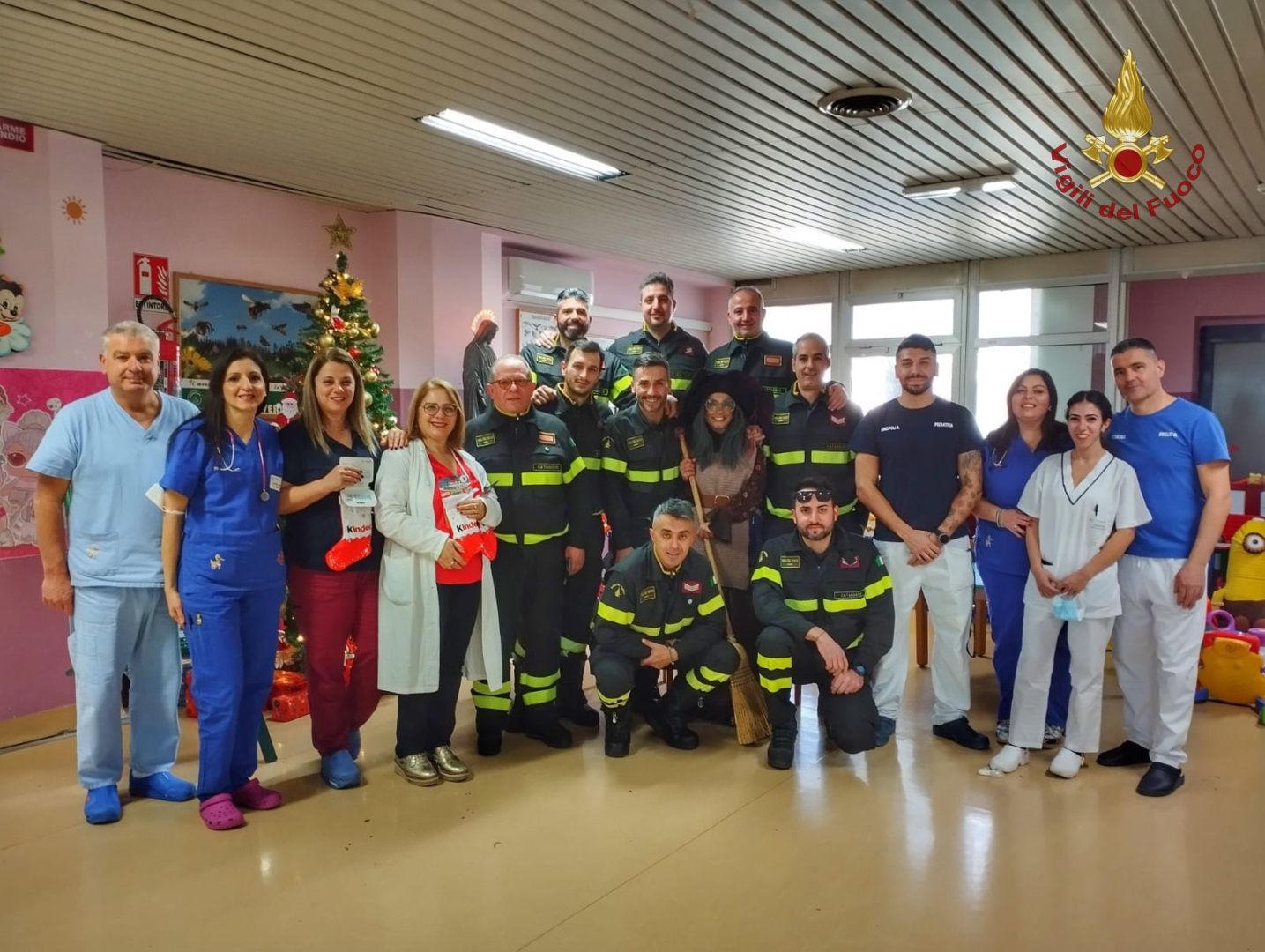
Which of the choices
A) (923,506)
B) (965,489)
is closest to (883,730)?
(923,506)

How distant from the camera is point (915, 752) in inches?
155

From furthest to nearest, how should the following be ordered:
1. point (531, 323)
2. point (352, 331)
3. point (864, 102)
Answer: point (531, 323) → point (352, 331) → point (864, 102)

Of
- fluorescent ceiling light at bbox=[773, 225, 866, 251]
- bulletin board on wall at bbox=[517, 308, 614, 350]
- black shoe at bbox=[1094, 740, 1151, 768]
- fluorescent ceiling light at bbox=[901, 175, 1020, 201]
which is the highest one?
fluorescent ceiling light at bbox=[773, 225, 866, 251]

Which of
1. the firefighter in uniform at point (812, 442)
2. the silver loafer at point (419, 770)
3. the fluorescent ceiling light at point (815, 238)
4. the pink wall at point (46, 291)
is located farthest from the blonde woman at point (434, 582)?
the fluorescent ceiling light at point (815, 238)

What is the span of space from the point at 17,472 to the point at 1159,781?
5277 millimetres

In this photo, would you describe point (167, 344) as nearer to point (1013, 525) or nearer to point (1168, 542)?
point (1013, 525)

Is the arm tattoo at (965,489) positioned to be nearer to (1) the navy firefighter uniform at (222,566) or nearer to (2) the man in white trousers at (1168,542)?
(2) the man in white trousers at (1168,542)

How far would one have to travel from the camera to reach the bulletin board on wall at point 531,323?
7590mm

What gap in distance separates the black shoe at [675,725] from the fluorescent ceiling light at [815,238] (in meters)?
4.54

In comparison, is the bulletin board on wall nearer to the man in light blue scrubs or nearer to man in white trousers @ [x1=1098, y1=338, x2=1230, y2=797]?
the man in light blue scrubs

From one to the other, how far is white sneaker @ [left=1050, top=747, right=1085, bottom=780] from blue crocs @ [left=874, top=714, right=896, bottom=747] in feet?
2.17

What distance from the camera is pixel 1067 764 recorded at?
12.0ft

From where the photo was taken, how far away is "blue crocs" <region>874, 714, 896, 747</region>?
3.97 m

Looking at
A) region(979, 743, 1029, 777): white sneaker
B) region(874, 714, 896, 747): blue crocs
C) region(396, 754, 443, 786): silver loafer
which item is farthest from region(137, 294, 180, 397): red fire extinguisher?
region(979, 743, 1029, 777): white sneaker
